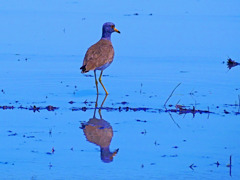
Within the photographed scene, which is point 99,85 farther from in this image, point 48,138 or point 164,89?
point 48,138

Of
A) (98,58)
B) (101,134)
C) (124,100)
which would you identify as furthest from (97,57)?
(101,134)

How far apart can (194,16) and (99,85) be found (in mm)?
10177

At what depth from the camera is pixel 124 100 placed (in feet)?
39.6

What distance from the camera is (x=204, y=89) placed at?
42.6 feet

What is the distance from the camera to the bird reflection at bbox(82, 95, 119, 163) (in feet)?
28.2

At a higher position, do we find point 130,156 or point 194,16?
point 194,16

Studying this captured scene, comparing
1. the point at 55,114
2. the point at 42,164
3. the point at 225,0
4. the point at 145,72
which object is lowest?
the point at 42,164

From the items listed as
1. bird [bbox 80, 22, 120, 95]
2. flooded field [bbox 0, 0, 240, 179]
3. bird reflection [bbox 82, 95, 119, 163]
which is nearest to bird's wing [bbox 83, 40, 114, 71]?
bird [bbox 80, 22, 120, 95]

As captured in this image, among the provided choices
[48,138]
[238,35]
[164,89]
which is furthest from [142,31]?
[48,138]

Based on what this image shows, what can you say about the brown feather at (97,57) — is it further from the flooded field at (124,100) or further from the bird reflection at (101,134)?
the bird reflection at (101,134)

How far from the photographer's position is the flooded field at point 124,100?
27.2 ft

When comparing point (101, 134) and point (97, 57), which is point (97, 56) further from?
point (101, 134)

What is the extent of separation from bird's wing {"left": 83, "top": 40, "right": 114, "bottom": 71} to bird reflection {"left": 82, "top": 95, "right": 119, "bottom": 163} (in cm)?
236

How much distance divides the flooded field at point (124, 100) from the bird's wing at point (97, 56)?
52 cm
